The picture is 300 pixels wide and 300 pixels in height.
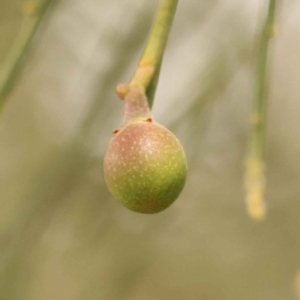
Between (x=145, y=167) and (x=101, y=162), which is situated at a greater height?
(x=145, y=167)

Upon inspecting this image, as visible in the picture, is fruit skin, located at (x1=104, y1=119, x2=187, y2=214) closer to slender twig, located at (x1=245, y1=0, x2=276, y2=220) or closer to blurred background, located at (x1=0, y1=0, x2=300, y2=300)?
slender twig, located at (x1=245, y1=0, x2=276, y2=220)

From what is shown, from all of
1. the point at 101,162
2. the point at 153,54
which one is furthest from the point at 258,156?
the point at 101,162

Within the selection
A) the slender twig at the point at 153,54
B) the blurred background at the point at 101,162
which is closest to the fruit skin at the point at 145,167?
the slender twig at the point at 153,54

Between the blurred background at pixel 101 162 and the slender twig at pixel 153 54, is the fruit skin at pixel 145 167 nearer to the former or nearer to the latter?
the slender twig at pixel 153 54

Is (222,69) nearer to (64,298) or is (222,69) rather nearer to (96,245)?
(96,245)

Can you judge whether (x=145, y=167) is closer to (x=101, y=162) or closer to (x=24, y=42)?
(x=24, y=42)

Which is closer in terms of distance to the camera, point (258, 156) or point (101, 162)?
point (258, 156)

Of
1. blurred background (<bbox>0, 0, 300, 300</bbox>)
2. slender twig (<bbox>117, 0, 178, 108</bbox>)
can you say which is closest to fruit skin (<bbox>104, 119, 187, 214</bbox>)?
slender twig (<bbox>117, 0, 178, 108</bbox>)
